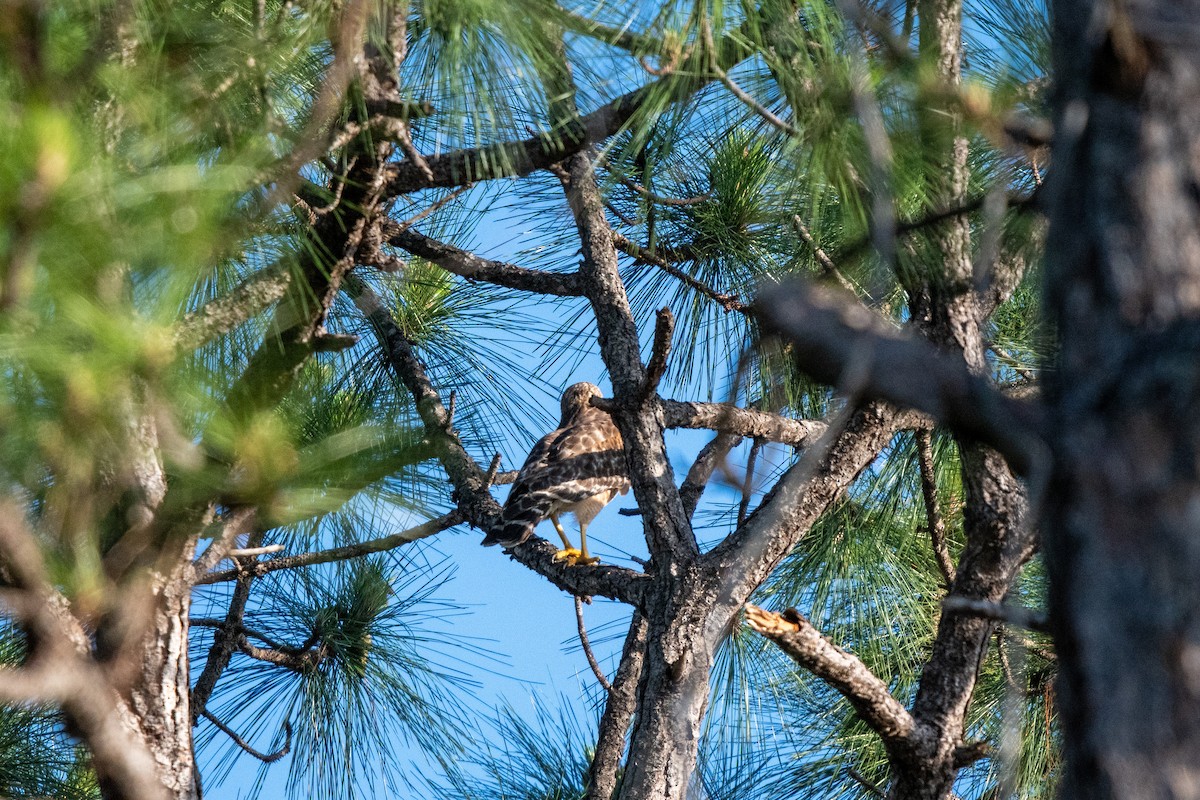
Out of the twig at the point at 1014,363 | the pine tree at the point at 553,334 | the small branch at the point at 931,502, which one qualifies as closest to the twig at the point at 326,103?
the pine tree at the point at 553,334

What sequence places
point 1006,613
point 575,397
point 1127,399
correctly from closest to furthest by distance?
point 1127,399 → point 1006,613 → point 575,397

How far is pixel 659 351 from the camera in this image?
8.43 ft

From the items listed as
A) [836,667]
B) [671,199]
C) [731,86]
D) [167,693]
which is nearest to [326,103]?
[731,86]

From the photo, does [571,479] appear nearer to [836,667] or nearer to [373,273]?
[373,273]

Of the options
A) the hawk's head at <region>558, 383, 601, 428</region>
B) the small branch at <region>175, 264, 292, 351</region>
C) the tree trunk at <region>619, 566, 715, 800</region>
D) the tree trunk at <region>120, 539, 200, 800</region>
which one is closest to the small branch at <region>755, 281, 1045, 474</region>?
the small branch at <region>175, 264, 292, 351</region>

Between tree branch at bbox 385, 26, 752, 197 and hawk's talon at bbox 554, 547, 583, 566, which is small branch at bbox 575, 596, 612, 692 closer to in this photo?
hawk's talon at bbox 554, 547, 583, 566

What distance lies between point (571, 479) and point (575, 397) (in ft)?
4.42

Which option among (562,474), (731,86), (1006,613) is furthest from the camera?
(562,474)

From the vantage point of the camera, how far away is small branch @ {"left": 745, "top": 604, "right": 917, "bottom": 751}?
229 cm

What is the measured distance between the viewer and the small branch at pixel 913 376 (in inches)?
36.3

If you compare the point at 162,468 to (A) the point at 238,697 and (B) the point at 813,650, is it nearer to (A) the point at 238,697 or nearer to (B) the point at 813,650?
(B) the point at 813,650

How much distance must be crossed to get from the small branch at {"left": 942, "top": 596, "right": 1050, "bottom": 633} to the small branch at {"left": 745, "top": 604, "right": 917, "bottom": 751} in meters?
1.06

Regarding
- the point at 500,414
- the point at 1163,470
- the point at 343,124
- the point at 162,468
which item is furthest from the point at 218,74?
the point at 500,414

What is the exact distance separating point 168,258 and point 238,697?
2557 mm
